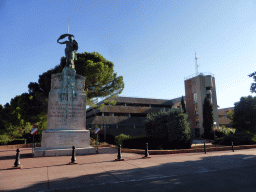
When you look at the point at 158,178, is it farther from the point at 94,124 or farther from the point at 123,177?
the point at 94,124

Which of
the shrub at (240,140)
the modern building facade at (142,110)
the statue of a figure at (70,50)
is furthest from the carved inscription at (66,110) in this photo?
the modern building facade at (142,110)

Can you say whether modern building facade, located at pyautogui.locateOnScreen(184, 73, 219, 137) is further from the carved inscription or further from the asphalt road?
the asphalt road

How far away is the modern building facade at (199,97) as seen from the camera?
4406 centimetres

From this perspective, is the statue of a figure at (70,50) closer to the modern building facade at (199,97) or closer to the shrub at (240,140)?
the shrub at (240,140)

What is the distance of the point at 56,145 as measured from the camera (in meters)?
11.7

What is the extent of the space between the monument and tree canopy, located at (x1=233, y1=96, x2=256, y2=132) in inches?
1359

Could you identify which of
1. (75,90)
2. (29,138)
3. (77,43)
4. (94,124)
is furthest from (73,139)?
(94,124)

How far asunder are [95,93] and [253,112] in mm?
31571

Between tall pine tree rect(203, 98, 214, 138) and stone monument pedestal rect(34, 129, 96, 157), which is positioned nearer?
stone monument pedestal rect(34, 129, 96, 157)

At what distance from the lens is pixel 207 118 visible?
133ft

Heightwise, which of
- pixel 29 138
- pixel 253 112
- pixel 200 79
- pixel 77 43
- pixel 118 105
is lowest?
pixel 29 138

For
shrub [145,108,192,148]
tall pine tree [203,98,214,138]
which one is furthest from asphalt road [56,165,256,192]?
tall pine tree [203,98,214,138]

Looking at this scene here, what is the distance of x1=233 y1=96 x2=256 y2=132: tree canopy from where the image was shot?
3459cm

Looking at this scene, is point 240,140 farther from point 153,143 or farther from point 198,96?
point 198,96
